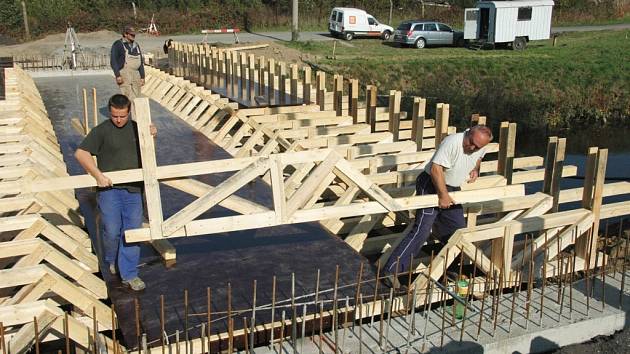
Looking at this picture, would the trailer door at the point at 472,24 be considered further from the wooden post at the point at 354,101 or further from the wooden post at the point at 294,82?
the wooden post at the point at 354,101

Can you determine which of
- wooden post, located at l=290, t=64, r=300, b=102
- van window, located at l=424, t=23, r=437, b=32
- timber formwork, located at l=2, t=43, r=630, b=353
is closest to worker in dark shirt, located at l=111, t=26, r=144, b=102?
timber formwork, located at l=2, t=43, r=630, b=353

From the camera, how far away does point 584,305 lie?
582cm

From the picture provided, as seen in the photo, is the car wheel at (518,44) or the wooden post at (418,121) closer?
the wooden post at (418,121)

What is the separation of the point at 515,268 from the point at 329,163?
223cm

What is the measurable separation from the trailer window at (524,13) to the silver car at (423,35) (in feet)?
9.81

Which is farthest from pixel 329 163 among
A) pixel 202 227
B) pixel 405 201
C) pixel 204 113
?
pixel 204 113

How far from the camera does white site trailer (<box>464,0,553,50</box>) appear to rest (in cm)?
→ 3109

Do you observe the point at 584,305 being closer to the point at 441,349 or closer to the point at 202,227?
the point at 441,349

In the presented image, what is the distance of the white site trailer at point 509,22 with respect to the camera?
102ft

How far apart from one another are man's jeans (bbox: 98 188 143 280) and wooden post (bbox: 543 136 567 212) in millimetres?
4508

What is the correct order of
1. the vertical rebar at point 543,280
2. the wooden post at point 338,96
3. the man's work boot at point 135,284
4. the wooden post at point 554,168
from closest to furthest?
the vertical rebar at point 543,280 < the man's work boot at point 135,284 < the wooden post at point 554,168 < the wooden post at point 338,96

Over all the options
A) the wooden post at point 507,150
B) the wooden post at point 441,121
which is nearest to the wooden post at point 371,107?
the wooden post at point 441,121

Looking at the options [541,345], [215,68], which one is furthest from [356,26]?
[541,345]

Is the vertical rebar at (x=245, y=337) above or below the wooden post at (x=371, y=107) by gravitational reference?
below
